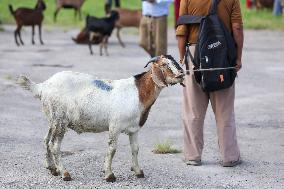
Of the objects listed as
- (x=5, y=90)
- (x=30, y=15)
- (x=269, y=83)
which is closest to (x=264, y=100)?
(x=269, y=83)

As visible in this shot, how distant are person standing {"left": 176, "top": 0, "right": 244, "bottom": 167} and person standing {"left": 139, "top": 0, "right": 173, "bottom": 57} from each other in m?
7.28

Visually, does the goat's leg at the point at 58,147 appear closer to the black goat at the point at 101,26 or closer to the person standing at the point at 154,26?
the person standing at the point at 154,26

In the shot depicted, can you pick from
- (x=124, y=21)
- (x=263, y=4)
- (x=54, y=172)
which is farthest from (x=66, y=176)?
(x=263, y=4)

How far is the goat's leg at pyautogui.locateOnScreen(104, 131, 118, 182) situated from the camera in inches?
285

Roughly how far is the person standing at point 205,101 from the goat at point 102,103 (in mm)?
653

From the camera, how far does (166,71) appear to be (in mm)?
7422

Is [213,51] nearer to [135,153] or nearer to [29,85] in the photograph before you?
[135,153]

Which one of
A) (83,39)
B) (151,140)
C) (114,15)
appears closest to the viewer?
(151,140)

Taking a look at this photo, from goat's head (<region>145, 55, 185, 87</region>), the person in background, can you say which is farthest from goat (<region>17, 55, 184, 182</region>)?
the person in background

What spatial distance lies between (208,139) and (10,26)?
1713 centimetres

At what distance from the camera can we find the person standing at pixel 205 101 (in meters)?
7.85

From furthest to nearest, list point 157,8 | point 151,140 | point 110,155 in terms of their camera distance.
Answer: point 157,8 < point 151,140 < point 110,155

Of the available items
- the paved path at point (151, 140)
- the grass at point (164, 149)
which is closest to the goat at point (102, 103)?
the paved path at point (151, 140)

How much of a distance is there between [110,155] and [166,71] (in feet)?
3.08
